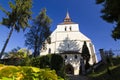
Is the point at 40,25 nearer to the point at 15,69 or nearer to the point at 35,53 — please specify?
the point at 35,53

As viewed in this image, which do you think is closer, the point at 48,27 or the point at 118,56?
the point at 118,56

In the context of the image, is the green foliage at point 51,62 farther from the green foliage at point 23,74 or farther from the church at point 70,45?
the church at point 70,45

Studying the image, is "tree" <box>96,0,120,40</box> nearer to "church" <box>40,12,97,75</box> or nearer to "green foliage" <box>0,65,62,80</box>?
"green foliage" <box>0,65,62,80</box>

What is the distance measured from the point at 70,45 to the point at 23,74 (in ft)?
152

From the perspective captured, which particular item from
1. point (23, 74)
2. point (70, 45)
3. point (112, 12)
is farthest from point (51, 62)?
point (70, 45)

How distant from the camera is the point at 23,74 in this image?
1905 millimetres

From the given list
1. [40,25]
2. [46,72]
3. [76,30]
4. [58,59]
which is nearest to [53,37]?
[76,30]

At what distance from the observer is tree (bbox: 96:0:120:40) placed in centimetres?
1127

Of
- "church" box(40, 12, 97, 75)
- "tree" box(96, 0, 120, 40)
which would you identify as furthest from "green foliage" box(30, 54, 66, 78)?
"church" box(40, 12, 97, 75)

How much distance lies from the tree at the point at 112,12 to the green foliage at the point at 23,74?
9672 millimetres

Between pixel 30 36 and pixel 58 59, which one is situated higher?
pixel 30 36

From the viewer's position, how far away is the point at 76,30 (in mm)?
52000

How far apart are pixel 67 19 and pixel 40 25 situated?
19221mm

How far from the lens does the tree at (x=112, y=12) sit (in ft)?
37.0
